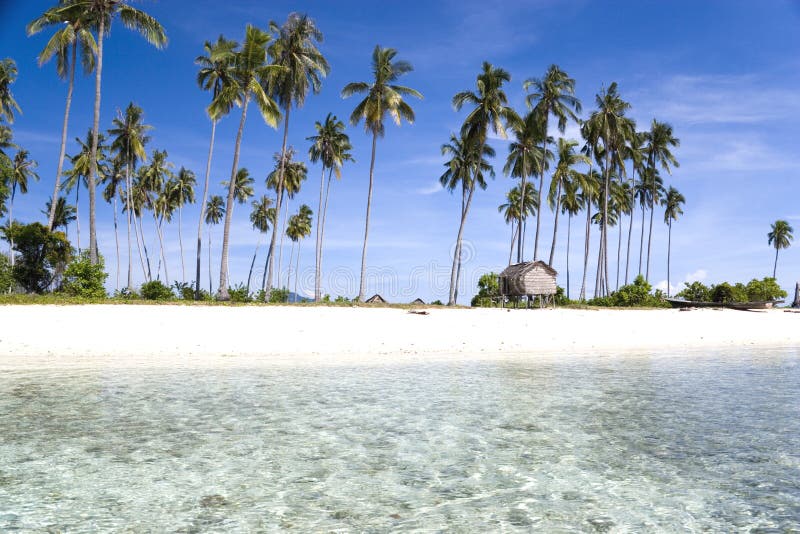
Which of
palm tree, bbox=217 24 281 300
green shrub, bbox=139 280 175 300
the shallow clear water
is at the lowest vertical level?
the shallow clear water

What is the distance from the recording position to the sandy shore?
15.5 metres

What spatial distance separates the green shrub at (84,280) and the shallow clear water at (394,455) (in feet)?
55.4

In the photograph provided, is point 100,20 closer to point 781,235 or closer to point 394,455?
point 394,455

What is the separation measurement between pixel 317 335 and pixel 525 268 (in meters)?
21.9

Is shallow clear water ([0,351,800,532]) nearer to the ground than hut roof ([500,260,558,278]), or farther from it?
nearer to the ground

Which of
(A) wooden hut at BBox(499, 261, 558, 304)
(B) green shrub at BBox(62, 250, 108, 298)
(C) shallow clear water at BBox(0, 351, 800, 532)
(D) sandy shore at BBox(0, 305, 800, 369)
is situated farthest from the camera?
(A) wooden hut at BBox(499, 261, 558, 304)

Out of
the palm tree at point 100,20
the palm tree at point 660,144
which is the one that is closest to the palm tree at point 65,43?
the palm tree at point 100,20

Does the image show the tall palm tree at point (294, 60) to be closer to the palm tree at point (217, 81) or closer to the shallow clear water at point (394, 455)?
the palm tree at point (217, 81)

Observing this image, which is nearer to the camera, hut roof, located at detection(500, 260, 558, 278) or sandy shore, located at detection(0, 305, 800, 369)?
sandy shore, located at detection(0, 305, 800, 369)

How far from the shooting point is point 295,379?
36.7 ft

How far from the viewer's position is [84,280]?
2605 cm

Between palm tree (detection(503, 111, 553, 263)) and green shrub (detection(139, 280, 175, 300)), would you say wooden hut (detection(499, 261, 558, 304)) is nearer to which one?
palm tree (detection(503, 111, 553, 263))

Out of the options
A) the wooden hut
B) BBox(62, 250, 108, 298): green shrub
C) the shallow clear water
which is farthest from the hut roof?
the shallow clear water

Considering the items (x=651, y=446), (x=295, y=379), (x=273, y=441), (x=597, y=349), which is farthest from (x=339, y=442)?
(x=597, y=349)
